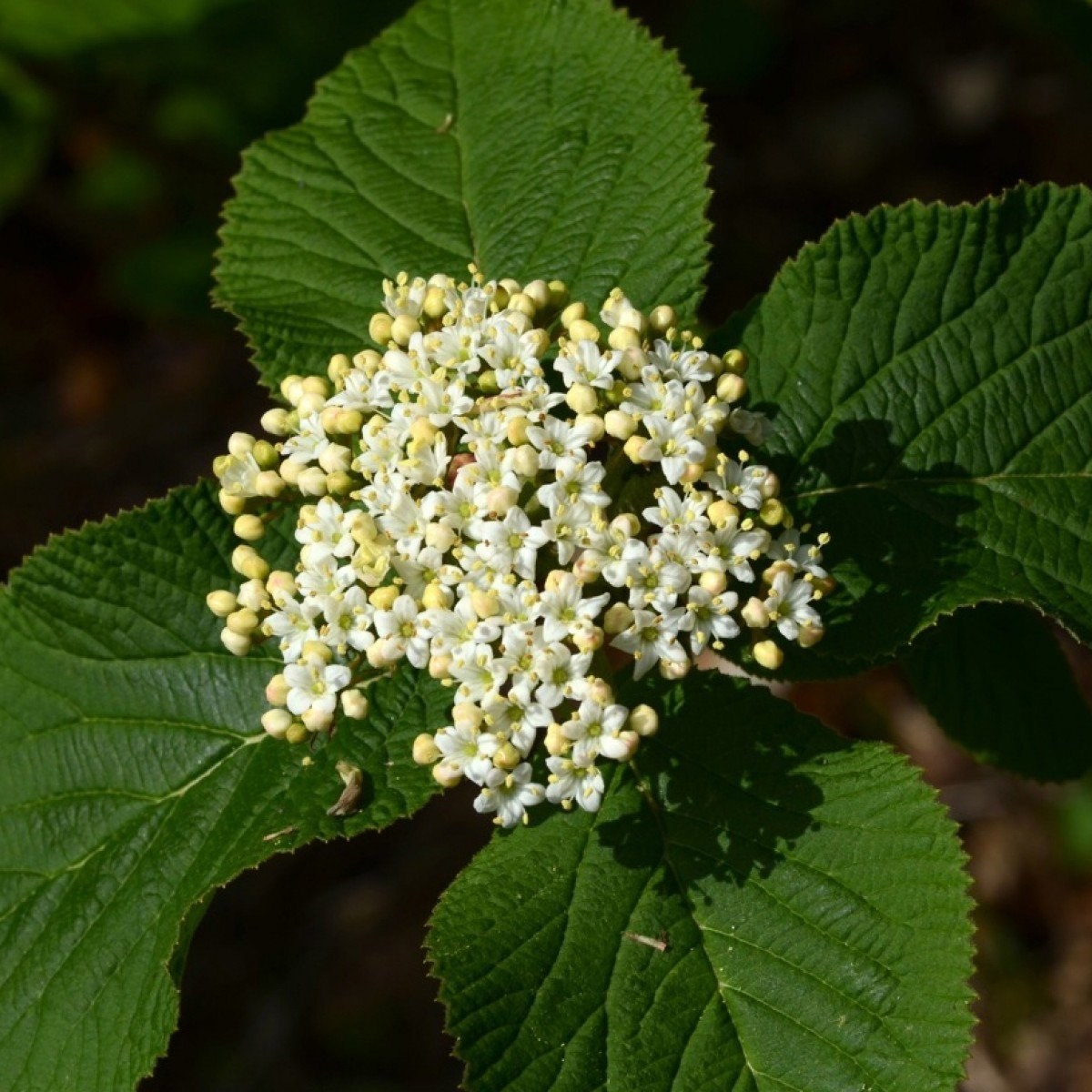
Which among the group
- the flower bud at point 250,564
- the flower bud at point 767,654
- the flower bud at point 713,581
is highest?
the flower bud at point 250,564

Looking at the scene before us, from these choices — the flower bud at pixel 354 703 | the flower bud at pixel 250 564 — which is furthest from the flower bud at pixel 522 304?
the flower bud at pixel 354 703

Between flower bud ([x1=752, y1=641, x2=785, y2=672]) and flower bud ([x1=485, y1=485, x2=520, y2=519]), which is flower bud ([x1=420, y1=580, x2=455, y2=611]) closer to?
flower bud ([x1=485, y1=485, x2=520, y2=519])

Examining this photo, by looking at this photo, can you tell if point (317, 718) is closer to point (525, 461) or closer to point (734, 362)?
point (525, 461)

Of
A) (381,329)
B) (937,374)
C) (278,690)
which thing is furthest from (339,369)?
(937,374)

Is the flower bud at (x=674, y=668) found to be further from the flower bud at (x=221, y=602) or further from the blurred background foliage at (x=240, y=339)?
the blurred background foliage at (x=240, y=339)

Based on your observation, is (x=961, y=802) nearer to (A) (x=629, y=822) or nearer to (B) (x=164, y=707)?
(A) (x=629, y=822)

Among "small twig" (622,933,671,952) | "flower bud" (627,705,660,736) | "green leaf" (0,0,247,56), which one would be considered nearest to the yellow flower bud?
"flower bud" (627,705,660,736)
